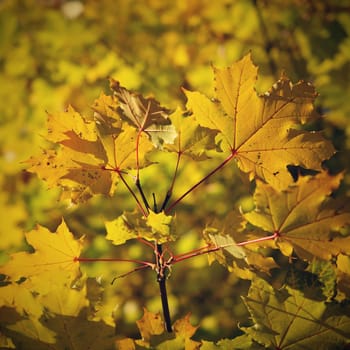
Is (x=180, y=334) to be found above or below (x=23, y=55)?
below

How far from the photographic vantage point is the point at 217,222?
77cm

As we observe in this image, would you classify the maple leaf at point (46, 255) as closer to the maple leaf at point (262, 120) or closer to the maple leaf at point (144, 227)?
the maple leaf at point (144, 227)

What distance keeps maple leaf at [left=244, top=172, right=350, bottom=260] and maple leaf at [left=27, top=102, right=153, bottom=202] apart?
0.29m

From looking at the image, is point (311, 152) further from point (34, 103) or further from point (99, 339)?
point (34, 103)

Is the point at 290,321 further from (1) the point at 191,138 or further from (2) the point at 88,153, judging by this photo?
(2) the point at 88,153

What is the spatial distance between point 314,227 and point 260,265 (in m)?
0.14

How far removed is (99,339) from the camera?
25.7 inches

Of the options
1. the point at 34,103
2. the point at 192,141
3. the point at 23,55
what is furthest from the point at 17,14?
the point at 192,141

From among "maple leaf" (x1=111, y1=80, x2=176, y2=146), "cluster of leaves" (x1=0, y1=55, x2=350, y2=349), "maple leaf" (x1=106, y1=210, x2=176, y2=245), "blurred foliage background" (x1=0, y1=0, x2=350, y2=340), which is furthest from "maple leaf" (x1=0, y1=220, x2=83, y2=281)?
"blurred foliage background" (x1=0, y1=0, x2=350, y2=340)

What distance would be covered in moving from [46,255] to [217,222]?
0.37 m

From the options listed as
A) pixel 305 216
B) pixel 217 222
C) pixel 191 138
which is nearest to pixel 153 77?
pixel 191 138

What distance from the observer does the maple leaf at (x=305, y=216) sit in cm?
63

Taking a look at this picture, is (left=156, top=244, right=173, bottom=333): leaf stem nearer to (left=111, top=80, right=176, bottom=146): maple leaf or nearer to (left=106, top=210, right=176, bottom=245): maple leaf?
(left=106, top=210, right=176, bottom=245): maple leaf

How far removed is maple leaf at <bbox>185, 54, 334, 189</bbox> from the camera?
0.75m
